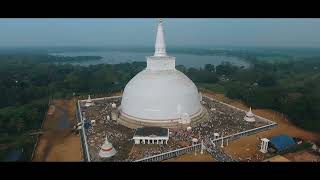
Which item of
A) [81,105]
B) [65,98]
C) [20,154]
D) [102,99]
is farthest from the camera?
[65,98]

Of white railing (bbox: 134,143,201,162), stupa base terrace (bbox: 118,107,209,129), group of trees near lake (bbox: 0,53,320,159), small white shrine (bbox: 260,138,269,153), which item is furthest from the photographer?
group of trees near lake (bbox: 0,53,320,159)

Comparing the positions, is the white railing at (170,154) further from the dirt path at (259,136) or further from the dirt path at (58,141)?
the dirt path at (58,141)

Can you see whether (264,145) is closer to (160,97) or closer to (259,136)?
(259,136)

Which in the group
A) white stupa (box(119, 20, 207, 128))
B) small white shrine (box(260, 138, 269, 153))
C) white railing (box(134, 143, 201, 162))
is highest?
white stupa (box(119, 20, 207, 128))

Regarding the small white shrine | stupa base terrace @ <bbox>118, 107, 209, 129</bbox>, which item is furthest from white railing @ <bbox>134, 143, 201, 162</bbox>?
the small white shrine

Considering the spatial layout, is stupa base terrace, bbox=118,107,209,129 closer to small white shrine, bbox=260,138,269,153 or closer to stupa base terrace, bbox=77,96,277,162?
stupa base terrace, bbox=77,96,277,162
